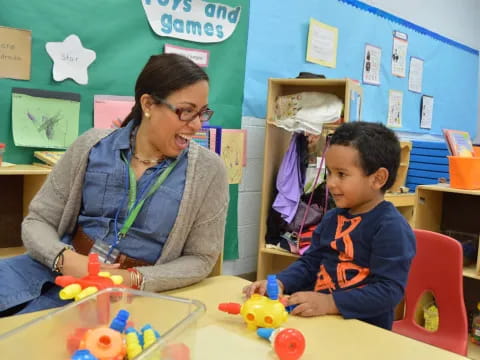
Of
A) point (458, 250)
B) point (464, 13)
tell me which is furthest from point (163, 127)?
point (464, 13)

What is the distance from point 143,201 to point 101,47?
1572mm

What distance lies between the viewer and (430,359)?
0.90 m

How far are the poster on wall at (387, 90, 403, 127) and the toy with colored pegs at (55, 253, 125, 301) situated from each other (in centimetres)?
405

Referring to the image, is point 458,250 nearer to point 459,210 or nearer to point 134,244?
point 134,244

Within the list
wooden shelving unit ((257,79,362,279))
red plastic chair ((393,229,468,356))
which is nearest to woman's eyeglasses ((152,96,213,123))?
red plastic chair ((393,229,468,356))

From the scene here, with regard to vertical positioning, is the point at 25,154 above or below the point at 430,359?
above

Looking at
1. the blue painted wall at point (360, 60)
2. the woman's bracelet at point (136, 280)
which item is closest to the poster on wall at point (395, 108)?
the blue painted wall at point (360, 60)

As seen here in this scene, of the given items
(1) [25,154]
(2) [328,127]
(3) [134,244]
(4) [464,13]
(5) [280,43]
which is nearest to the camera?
(3) [134,244]

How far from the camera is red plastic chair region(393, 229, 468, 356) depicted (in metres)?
1.68

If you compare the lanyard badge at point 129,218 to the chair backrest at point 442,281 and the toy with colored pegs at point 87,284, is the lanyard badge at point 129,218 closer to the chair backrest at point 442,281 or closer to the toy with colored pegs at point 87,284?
the toy with colored pegs at point 87,284

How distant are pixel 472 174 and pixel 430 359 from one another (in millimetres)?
1869

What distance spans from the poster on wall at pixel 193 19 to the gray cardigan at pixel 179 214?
161 centimetres


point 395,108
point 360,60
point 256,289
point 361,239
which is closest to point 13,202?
point 256,289

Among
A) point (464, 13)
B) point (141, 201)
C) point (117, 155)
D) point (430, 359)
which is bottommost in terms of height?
point (430, 359)
